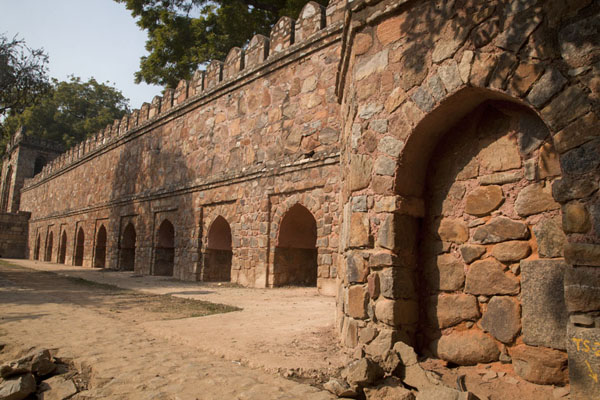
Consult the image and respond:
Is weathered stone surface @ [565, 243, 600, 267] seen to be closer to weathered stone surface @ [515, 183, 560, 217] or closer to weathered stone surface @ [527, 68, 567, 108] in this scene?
weathered stone surface @ [515, 183, 560, 217]

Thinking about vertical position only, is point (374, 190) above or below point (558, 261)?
above

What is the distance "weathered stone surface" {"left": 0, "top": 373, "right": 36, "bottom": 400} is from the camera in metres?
2.76

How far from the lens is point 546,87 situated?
7.77 feet

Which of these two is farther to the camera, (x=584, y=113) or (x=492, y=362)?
(x=492, y=362)

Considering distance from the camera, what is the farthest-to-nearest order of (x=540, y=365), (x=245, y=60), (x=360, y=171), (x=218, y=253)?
(x=218, y=253) < (x=245, y=60) < (x=360, y=171) < (x=540, y=365)

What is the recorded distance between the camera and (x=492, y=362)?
2.75 m

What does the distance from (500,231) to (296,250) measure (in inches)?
253

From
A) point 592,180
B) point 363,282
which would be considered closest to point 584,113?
point 592,180

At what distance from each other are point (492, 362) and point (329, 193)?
4969 mm

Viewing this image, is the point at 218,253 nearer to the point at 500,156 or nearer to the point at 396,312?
the point at 396,312

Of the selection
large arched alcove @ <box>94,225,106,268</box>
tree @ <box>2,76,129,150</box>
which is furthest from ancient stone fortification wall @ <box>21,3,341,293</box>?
tree @ <box>2,76,129,150</box>

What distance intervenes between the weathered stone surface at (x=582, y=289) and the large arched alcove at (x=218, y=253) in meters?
8.87

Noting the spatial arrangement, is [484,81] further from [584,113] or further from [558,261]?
[558,261]

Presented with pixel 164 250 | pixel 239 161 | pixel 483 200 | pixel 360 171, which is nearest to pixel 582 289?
pixel 483 200
